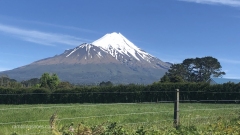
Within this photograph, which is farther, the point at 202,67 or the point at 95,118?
the point at 202,67

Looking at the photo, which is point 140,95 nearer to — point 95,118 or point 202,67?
point 95,118

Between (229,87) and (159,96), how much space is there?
7.78m

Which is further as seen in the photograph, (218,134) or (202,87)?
(202,87)

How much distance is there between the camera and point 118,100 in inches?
1540

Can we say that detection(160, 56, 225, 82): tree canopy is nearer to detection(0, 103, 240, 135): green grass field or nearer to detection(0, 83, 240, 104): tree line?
detection(0, 83, 240, 104): tree line

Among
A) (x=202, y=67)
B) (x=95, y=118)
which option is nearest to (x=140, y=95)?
(x=95, y=118)

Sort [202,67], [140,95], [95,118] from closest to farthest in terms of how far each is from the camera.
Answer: [95,118], [140,95], [202,67]

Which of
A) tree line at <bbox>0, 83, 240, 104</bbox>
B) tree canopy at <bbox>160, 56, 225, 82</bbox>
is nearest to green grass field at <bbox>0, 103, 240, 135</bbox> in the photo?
tree line at <bbox>0, 83, 240, 104</bbox>

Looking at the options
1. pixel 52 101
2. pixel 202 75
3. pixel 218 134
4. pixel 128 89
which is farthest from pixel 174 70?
pixel 218 134

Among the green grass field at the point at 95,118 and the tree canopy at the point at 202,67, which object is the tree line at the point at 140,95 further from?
the tree canopy at the point at 202,67

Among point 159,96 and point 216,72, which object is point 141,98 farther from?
point 216,72

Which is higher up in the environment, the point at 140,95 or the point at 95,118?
the point at 140,95

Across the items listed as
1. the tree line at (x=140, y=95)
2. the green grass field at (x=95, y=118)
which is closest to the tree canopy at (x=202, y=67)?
the tree line at (x=140, y=95)

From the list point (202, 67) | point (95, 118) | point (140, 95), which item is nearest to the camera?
point (95, 118)
